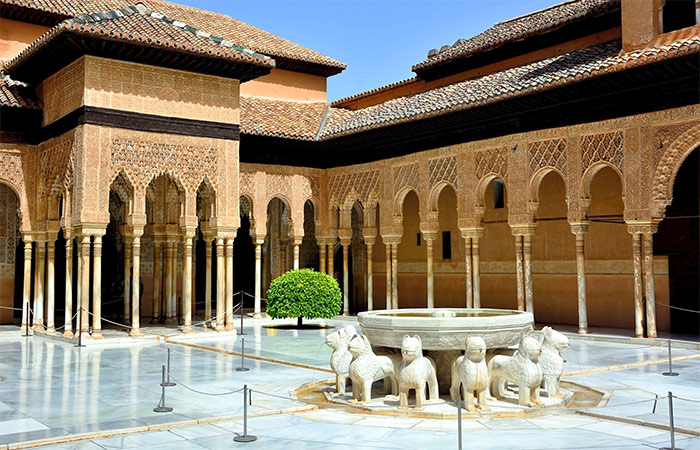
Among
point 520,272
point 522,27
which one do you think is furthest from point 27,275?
point 522,27

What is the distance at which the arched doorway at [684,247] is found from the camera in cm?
1498

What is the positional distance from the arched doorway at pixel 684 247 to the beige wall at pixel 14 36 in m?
17.1

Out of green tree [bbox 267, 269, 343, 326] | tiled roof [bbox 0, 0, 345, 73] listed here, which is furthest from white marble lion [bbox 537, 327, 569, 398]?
tiled roof [bbox 0, 0, 345, 73]

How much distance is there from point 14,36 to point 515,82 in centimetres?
1346

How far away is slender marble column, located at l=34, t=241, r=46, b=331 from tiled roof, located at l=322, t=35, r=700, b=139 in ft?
26.9

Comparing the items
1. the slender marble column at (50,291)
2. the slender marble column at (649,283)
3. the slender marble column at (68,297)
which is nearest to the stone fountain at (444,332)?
the slender marble column at (649,283)

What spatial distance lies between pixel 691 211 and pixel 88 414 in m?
13.1

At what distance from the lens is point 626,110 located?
44.7 ft

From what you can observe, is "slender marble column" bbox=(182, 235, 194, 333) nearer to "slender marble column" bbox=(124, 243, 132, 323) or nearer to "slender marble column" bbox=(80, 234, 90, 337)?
"slender marble column" bbox=(80, 234, 90, 337)

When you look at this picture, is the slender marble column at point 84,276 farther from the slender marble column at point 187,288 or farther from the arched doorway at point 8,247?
the arched doorway at point 8,247

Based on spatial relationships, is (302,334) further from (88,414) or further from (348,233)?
(88,414)

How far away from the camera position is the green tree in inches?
669

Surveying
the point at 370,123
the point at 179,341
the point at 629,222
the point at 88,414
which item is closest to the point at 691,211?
the point at 629,222

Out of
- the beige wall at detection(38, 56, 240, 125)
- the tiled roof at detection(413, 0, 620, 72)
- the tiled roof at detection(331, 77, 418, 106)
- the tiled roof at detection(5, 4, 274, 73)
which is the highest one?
the tiled roof at detection(413, 0, 620, 72)
